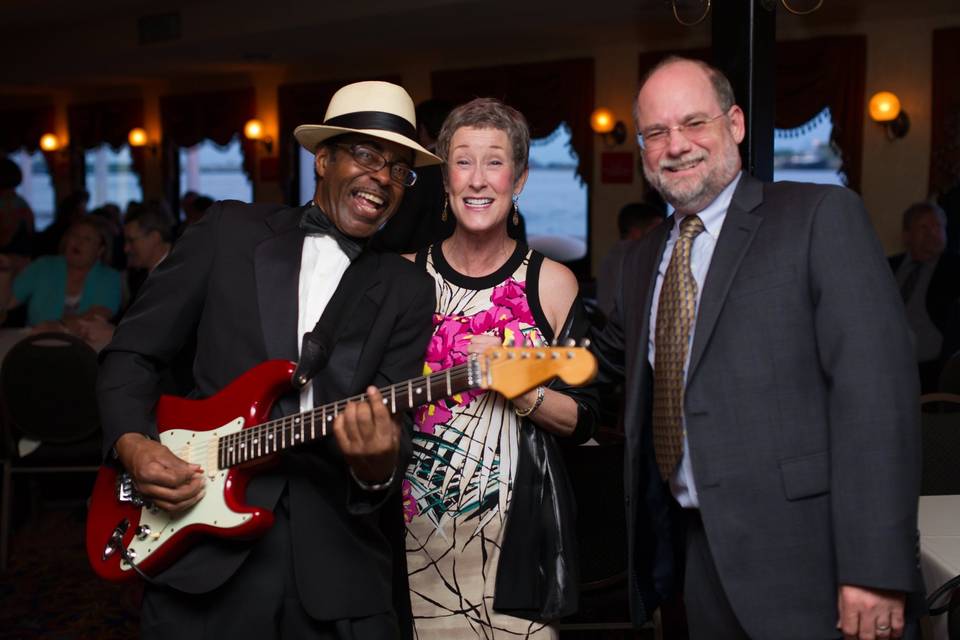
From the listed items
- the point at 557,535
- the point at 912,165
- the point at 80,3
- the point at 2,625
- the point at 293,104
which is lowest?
the point at 2,625

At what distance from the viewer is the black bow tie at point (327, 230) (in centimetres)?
198

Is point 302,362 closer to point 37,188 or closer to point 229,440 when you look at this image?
point 229,440

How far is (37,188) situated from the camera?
1708 centimetres

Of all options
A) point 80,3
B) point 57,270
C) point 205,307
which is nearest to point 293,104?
point 80,3

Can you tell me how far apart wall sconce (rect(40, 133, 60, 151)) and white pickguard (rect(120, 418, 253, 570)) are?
48.3ft

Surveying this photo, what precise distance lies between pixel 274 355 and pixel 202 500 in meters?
0.30

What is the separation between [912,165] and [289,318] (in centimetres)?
743

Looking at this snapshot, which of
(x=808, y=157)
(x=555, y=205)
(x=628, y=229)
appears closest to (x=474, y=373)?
(x=628, y=229)

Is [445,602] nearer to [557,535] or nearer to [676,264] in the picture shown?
[557,535]

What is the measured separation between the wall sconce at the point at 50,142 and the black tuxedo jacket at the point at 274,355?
14570 millimetres

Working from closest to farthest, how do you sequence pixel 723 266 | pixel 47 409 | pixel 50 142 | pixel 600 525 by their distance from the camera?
pixel 723 266, pixel 600 525, pixel 47 409, pixel 50 142

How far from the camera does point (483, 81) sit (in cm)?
1020

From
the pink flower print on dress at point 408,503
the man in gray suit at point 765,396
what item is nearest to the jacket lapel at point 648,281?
the man in gray suit at point 765,396

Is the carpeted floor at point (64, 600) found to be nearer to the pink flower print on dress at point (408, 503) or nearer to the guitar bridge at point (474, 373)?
the pink flower print on dress at point (408, 503)
